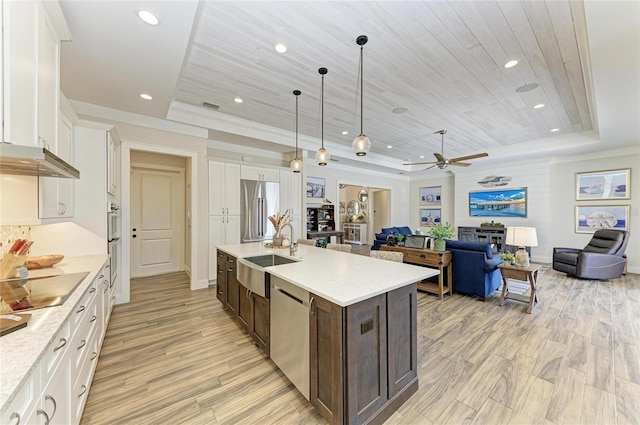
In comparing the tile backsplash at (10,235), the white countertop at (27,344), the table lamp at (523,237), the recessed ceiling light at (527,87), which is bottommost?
the white countertop at (27,344)

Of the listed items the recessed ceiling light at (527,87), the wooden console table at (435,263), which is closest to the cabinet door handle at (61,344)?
the wooden console table at (435,263)

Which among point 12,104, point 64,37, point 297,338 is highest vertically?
point 64,37

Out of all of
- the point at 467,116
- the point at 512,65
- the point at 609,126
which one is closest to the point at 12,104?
the point at 512,65

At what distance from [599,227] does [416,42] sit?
7.05m

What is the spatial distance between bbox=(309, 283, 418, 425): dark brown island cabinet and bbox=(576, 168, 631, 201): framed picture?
743 cm

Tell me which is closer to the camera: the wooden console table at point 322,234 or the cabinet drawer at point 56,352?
the cabinet drawer at point 56,352

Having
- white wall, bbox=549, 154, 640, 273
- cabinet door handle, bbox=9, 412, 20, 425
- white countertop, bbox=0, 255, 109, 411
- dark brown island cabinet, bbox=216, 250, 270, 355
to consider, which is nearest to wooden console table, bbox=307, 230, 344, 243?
dark brown island cabinet, bbox=216, 250, 270, 355

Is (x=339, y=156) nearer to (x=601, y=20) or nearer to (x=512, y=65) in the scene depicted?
(x=512, y=65)

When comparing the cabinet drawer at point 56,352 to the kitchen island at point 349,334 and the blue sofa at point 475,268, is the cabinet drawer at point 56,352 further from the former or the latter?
the blue sofa at point 475,268

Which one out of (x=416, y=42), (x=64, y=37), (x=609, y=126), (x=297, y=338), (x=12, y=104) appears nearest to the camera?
(x=12, y=104)

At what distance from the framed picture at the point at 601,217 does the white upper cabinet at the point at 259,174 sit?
7.59m

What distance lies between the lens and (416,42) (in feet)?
8.32

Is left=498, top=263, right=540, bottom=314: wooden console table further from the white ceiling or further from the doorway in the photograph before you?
the doorway

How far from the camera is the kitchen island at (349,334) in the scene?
1524 mm
